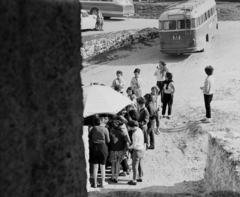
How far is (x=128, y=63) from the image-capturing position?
84.2ft

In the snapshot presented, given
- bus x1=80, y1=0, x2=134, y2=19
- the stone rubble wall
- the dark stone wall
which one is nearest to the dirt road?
bus x1=80, y1=0, x2=134, y2=19

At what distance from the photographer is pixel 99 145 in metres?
11.0

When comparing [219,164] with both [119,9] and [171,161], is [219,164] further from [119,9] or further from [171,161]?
[119,9]

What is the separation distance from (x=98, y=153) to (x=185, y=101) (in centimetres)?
766

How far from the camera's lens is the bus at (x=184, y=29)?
23.9 meters

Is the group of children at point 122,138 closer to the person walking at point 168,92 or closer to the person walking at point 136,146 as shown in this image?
the person walking at point 136,146

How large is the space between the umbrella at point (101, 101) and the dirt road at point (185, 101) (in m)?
1.62

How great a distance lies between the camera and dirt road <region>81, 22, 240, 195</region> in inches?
498

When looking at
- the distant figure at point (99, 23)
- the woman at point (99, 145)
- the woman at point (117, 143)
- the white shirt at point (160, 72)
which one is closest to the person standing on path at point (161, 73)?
the white shirt at point (160, 72)

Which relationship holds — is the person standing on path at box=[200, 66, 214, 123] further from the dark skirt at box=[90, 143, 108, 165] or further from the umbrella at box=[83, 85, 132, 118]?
the dark skirt at box=[90, 143, 108, 165]

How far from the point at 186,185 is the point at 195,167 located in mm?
1129

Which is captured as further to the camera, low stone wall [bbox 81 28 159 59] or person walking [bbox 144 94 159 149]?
low stone wall [bbox 81 28 159 59]

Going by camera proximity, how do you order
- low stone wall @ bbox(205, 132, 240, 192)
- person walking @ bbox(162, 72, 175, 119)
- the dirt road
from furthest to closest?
person walking @ bbox(162, 72, 175, 119) → the dirt road → low stone wall @ bbox(205, 132, 240, 192)

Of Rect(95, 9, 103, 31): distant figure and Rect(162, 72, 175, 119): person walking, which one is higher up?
Rect(95, 9, 103, 31): distant figure
